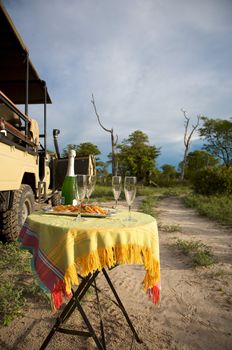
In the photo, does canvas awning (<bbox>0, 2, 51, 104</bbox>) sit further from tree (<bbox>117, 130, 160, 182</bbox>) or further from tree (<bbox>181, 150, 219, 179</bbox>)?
tree (<bbox>181, 150, 219, 179</bbox>)

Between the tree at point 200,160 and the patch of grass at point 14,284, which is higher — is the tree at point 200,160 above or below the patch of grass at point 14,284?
above

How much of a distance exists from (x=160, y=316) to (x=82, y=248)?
1.34m

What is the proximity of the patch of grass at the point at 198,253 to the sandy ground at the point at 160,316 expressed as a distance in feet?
0.34

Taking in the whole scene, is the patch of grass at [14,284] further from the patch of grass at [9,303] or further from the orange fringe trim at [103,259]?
the orange fringe trim at [103,259]

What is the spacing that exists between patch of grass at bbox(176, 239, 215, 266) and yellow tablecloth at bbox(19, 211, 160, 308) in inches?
92.2

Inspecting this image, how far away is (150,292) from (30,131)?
3.80 metres

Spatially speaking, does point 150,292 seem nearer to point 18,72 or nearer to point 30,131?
point 30,131

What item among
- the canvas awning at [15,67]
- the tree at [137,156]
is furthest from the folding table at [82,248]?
the tree at [137,156]

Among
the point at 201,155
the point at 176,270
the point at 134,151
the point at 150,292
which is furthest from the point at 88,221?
the point at 201,155

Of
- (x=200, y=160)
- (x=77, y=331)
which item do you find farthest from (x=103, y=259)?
(x=200, y=160)

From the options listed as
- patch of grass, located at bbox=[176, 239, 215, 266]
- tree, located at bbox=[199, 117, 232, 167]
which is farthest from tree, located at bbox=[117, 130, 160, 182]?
patch of grass, located at bbox=[176, 239, 215, 266]

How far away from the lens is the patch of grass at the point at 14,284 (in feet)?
7.70

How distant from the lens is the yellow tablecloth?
1471 mm

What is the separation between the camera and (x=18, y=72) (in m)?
5.55
